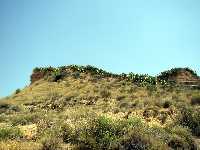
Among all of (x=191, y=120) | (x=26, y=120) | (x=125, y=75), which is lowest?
(x=191, y=120)

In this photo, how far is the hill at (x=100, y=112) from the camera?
15953mm

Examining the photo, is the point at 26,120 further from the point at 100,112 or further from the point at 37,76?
the point at 37,76

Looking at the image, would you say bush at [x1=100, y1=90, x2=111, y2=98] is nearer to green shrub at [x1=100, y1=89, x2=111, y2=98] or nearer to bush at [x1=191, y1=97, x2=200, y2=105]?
green shrub at [x1=100, y1=89, x2=111, y2=98]

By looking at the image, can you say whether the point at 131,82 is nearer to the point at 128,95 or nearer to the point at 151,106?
the point at 128,95

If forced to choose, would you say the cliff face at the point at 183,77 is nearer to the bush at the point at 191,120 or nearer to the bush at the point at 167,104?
the bush at the point at 167,104

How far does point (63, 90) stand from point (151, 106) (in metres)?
16.5

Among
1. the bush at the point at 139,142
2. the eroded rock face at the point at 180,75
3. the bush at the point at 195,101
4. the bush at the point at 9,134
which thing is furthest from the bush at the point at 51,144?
the eroded rock face at the point at 180,75

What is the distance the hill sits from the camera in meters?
16.0

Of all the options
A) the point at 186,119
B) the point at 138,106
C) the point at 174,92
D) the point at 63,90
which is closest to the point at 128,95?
the point at 174,92

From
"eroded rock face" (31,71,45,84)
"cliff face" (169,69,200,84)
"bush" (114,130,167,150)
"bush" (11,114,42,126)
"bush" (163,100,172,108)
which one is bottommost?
"bush" (114,130,167,150)

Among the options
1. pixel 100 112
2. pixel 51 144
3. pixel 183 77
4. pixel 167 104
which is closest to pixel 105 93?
pixel 100 112

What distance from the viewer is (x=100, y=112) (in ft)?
91.8

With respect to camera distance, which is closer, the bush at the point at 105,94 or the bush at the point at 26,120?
the bush at the point at 26,120

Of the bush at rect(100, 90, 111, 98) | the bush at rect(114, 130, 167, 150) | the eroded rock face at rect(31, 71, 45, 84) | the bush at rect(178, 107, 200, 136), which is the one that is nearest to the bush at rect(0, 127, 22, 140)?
the bush at rect(114, 130, 167, 150)
